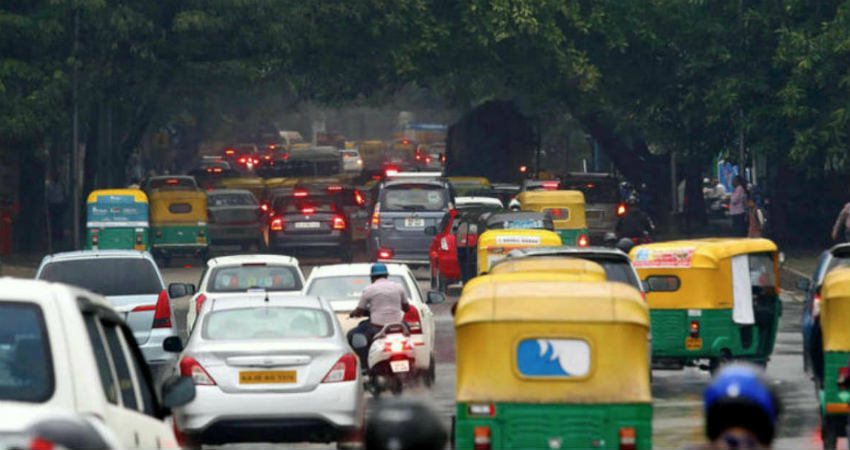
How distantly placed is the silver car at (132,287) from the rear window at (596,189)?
24284mm

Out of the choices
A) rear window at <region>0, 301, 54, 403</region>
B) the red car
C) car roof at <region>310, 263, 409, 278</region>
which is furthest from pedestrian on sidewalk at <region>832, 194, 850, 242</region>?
rear window at <region>0, 301, 54, 403</region>

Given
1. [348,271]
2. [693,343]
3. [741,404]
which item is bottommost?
[693,343]

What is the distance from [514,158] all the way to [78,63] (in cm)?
2121

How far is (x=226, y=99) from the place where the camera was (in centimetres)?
9794

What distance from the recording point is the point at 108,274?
2089 centimetres

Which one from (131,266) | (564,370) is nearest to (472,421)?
(564,370)

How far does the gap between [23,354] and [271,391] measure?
7.76m

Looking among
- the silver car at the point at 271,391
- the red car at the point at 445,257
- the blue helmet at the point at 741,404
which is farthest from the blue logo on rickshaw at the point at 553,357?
the red car at the point at 445,257

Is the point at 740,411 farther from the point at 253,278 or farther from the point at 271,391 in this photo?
the point at 253,278

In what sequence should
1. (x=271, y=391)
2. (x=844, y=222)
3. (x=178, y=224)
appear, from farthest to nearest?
(x=178, y=224) → (x=844, y=222) → (x=271, y=391)

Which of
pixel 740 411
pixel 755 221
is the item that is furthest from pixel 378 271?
pixel 755 221

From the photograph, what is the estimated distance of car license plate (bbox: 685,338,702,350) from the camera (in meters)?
19.3

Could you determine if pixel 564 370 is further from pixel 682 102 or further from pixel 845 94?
pixel 682 102

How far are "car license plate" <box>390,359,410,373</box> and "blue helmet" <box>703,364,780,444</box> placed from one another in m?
12.9
